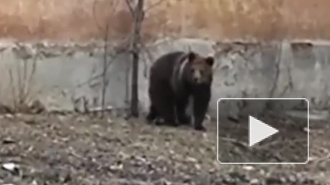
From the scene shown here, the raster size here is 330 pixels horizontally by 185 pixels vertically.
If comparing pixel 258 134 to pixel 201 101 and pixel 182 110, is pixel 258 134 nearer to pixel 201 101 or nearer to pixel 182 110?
pixel 201 101

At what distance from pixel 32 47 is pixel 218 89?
1078 millimetres

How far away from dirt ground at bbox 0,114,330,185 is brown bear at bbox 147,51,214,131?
15cm

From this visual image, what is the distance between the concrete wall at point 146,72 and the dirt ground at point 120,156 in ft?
0.58

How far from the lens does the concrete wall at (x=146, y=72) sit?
15.6 ft

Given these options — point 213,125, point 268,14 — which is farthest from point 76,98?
point 268,14

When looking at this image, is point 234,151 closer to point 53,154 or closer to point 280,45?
point 53,154

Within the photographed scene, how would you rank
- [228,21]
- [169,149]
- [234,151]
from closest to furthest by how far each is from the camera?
[234,151] → [169,149] → [228,21]

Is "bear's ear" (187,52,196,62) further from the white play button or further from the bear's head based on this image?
the white play button

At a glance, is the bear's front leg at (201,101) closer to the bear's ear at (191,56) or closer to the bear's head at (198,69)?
the bear's head at (198,69)

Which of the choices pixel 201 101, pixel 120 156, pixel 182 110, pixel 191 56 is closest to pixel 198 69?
A: pixel 191 56

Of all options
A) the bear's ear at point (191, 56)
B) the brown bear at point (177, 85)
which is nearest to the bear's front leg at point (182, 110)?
the brown bear at point (177, 85)

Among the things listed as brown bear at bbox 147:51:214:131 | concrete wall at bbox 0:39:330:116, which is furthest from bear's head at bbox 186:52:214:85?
concrete wall at bbox 0:39:330:116

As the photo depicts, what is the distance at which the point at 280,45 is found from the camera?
5.23m
